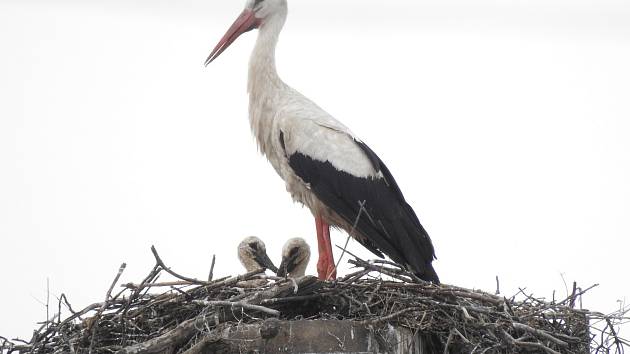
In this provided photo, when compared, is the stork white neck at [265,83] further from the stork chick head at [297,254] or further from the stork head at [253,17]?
the stork chick head at [297,254]

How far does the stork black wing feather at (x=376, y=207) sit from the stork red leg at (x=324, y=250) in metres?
0.24

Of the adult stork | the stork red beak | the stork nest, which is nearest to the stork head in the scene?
the stork red beak

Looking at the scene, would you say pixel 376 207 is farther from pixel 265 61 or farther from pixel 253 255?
pixel 265 61

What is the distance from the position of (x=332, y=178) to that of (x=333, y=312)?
1.57 metres

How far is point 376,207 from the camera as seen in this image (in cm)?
725

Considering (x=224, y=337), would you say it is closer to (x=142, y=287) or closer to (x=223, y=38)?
(x=142, y=287)

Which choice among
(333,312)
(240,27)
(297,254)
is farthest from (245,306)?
(240,27)

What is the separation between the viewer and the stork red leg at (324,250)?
24.2ft

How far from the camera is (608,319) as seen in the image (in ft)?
20.1

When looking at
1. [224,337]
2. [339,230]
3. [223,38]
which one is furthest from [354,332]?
[223,38]

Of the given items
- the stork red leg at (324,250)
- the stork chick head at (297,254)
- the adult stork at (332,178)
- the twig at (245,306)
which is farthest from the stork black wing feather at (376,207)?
the twig at (245,306)

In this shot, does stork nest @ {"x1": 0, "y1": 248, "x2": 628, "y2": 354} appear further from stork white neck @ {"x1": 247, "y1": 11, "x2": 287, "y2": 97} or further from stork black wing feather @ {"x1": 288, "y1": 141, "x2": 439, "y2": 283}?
stork white neck @ {"x1": 247, "y1": 11, "x2": 287, "y2": 97}

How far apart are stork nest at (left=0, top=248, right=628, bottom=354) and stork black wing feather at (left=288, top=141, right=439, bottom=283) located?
90cm

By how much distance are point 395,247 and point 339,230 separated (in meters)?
0.68
